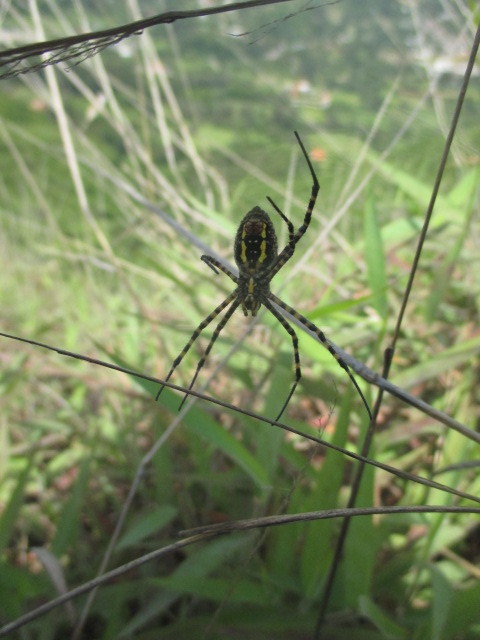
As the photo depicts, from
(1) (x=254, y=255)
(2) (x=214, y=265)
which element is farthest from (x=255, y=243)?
(2) (x=214, y=265)

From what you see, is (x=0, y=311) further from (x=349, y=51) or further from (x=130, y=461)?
(x=349, y=51)

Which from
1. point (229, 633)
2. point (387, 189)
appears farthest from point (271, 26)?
point (387, 189)

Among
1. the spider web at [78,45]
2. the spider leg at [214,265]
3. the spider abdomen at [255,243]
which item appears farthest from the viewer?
the spider leg at [214,265]

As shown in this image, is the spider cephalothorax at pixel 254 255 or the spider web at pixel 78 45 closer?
the spider web at pixel 78 45

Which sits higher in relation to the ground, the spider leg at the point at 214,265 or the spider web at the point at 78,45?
the spider web at the point at 78,45

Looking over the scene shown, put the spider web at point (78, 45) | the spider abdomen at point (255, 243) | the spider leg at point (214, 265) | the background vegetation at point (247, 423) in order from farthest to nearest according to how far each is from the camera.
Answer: the background vegetation at point (247, 423), the spider leg at point (214, 265), the spider abdomen at point (255, 243), the spider web at point (78, 45)

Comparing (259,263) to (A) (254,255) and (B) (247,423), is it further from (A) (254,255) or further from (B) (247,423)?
(B) (247,423)

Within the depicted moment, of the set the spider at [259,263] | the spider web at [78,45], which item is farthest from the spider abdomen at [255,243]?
the spider web at [78,45]

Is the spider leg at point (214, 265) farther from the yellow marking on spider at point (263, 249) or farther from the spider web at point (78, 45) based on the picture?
the spider web at point (78, 45)
